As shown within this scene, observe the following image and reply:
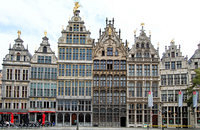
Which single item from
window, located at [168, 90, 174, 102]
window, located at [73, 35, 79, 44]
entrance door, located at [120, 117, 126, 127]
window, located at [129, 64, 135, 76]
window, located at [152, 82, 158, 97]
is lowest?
entrance door, located at [120, 117, 126, 127]

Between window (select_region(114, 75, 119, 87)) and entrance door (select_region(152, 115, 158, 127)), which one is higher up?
window (select_region(114, 75, 119, 87))

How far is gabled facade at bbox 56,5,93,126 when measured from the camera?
59906mm

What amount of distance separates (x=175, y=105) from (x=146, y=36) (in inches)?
613

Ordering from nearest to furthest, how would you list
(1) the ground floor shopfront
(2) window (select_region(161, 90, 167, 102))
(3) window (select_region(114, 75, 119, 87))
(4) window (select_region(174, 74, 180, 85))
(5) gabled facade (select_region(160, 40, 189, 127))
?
(5) gabled facade (select_region(160, 40, 189, 127)), (1) the ground floor shopfront, (4) window (select_region(174, 74, 180, 85)), (2) window (select_region(161, 90, 167, 102)), (3) window (select_region(114, 75, 119, 87))

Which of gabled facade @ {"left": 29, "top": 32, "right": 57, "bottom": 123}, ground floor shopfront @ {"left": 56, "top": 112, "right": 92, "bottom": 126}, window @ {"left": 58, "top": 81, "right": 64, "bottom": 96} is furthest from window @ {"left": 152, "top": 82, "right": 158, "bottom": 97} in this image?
gabled facade @ {"left": 29, "top": 32, "right": 57, "bottom": 123}

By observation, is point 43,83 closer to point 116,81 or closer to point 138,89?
point 116,81

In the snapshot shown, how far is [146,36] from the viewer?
62.6 meters

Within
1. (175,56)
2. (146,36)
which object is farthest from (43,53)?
(175,56)

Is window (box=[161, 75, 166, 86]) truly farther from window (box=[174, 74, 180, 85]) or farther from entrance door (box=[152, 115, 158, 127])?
entrance door (box=[152, 115, 158, 127])

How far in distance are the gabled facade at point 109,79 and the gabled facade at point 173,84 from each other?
323 inches

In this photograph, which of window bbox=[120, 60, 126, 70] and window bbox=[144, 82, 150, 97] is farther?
window bbox=[120, 60, 126, 70]

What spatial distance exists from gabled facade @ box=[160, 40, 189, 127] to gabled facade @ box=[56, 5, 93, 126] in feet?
50.3

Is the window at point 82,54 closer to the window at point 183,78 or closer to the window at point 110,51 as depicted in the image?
the window at point 110,51

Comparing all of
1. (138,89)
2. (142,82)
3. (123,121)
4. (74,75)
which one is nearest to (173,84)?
(142,82)
